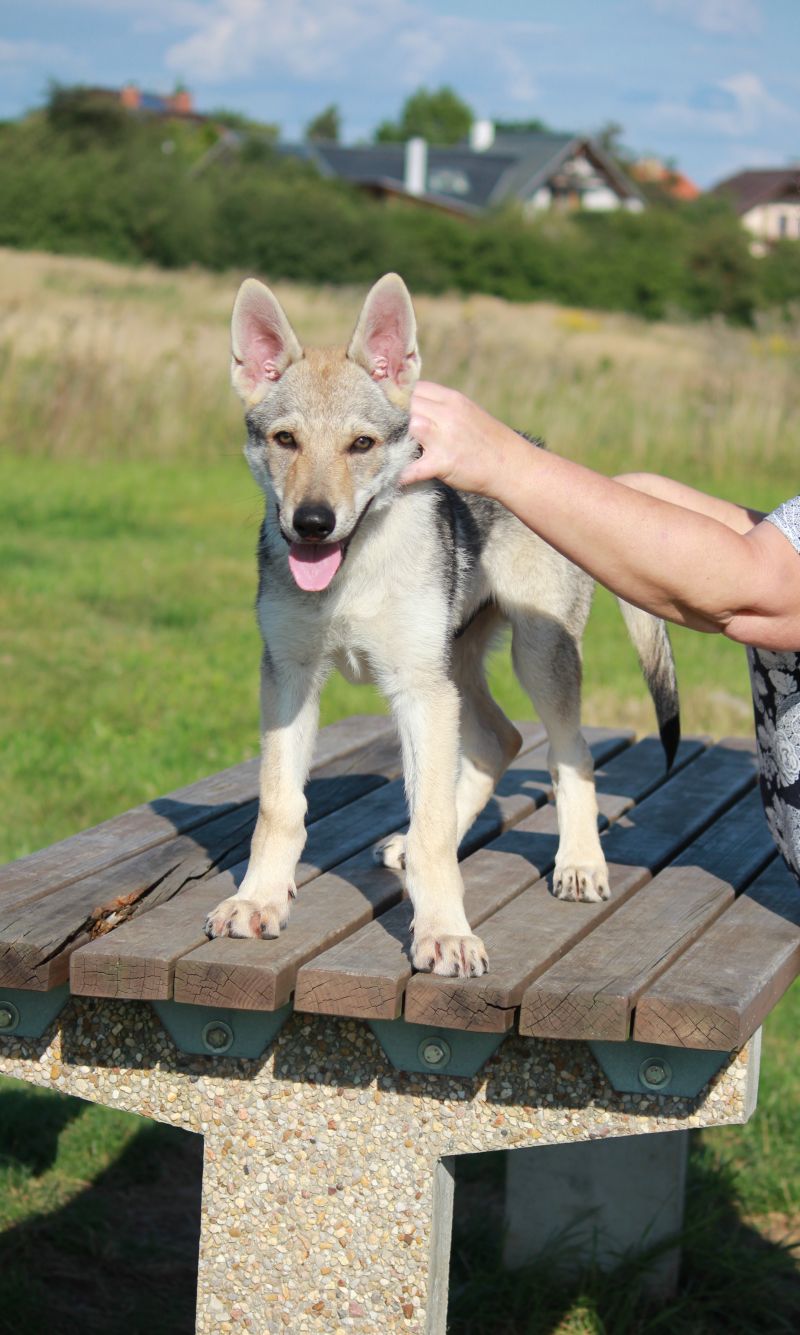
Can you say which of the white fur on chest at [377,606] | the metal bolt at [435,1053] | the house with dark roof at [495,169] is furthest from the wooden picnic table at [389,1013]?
the house with dark roof at [495,169]

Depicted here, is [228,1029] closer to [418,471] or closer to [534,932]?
[534,932]

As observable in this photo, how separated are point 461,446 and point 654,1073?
119cm

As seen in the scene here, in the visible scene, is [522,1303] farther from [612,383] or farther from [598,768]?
[612,383]

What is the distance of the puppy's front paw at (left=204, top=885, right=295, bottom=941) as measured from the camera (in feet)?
9.30

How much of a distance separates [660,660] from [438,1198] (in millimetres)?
1689

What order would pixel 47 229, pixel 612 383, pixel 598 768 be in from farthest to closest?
pixel 47 229 → pixel 612 383 → pixel 598 768

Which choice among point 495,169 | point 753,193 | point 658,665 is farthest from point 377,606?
point 753,193

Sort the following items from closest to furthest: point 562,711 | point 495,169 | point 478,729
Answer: point 562,711
point 478,729
point 495,169

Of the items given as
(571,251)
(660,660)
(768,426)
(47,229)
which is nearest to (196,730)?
(660,660)

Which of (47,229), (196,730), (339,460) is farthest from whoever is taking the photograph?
(47,229)

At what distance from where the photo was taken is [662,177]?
10675cm

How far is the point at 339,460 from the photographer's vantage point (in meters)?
2.99

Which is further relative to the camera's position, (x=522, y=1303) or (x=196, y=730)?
(x=196, y=730)

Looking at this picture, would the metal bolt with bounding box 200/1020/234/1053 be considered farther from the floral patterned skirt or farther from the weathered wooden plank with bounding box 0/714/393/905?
the floral patterned skirt
